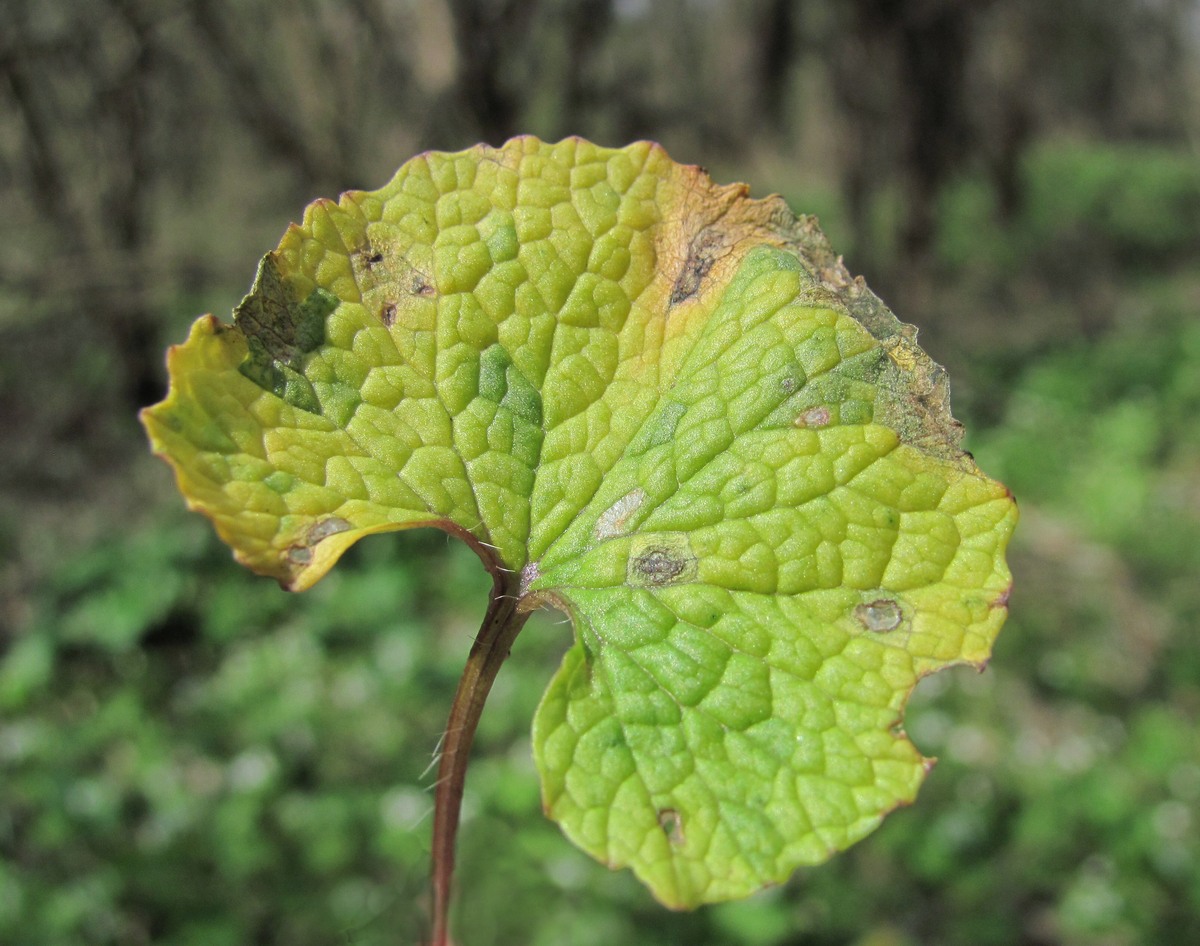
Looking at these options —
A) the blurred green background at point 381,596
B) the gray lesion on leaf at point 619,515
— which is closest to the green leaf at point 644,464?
the gray lesion on leaf at point 619,515

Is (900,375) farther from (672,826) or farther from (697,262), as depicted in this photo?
(672,826)

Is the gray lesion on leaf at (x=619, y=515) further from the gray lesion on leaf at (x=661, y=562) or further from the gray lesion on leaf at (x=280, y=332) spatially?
the gray lesion on leaf at (x=280, y=332)

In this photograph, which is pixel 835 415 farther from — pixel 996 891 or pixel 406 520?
pixel 996 891

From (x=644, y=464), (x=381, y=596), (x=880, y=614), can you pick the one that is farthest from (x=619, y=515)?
(x=381, y=596)

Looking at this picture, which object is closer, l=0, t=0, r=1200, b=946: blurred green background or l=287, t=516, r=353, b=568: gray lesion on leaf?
l=287, t=516, r=353, b=568: gray lesion on leaf

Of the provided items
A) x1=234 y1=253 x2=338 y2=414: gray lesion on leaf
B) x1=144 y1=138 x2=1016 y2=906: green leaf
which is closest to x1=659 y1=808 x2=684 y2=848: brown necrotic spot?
x1=144 y1=138 x2=1016 y2=906: green leaf

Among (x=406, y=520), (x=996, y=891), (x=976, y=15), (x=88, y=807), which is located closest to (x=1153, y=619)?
(x=996, y=891)

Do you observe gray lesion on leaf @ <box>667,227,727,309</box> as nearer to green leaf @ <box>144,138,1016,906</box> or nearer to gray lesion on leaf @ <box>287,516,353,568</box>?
green leaf @ <box>144,138,1016,906</box>
